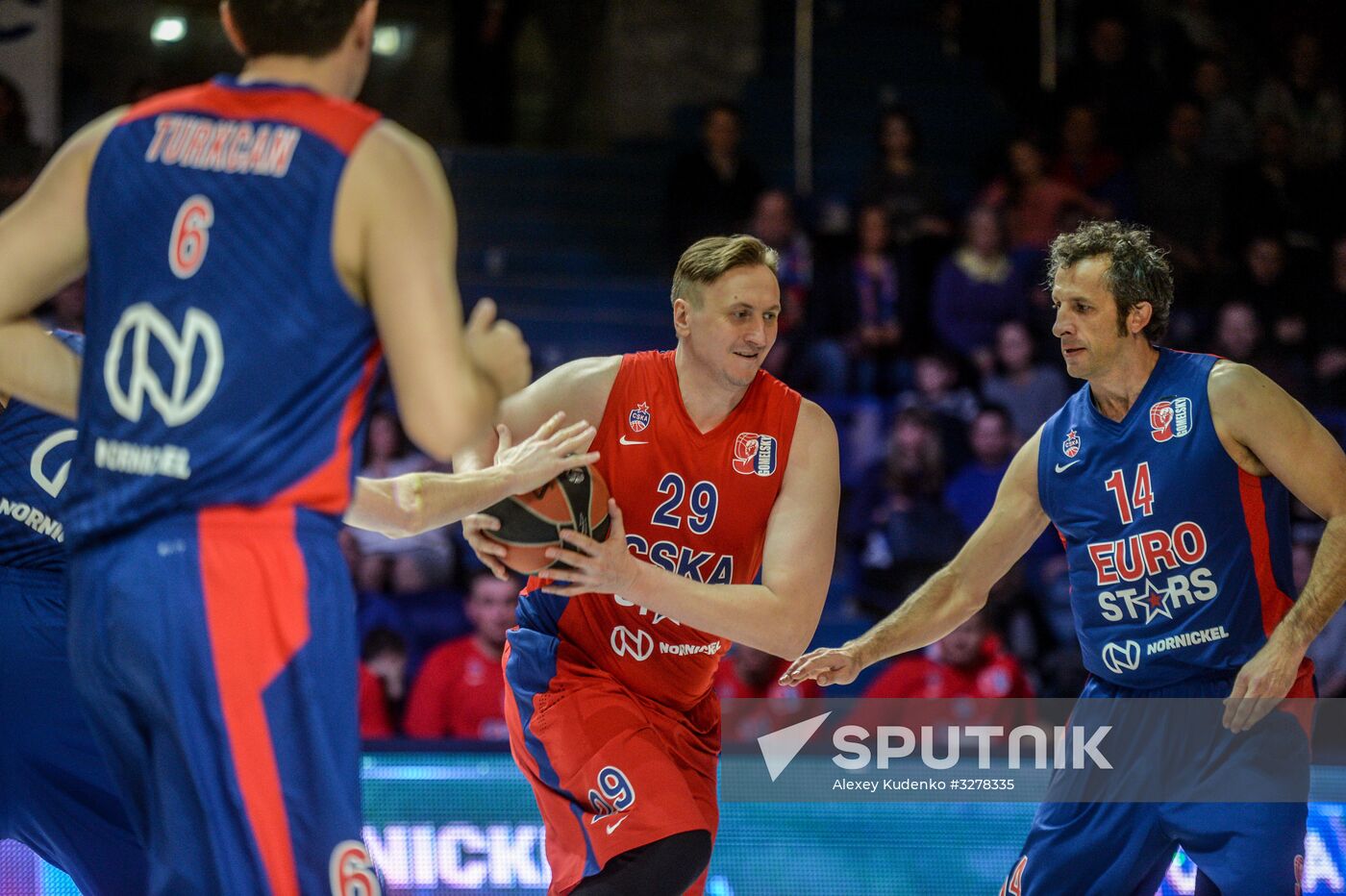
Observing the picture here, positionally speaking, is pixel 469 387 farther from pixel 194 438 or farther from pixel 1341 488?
pixel 1341 488

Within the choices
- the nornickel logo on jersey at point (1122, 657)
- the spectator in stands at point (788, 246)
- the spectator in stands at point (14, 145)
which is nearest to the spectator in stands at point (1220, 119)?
the spectator in stands at point (788, 246)

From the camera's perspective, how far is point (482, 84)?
42.3ft

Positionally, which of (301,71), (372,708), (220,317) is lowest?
(372,708)

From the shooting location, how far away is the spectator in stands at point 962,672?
7664mm

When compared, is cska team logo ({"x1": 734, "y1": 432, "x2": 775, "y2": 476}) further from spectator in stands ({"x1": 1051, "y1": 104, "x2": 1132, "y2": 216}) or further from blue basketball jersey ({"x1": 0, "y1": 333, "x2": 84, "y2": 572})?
spectator in stands ({"x1": 1051, "y1": 104, "x2": 1132, "y2": 216})

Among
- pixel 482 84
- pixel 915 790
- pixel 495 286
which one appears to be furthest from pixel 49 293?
pixel 482 84

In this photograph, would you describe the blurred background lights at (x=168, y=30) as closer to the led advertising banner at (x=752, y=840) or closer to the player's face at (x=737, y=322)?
the led advertising banner at (x=752, y=840)

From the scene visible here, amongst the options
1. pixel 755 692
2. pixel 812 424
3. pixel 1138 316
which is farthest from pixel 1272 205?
pixel 812 424

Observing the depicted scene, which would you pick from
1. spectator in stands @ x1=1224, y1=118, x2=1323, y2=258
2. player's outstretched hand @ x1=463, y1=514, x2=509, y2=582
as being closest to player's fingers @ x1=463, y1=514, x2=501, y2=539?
player's outstretched hand @ x1=463, y1=514, x2=509, y2=582

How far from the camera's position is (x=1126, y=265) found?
15.5 feet

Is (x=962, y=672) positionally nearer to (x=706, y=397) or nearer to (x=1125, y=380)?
(x=1125, y=380)

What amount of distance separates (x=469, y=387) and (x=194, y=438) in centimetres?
47

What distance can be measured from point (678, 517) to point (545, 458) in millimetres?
907

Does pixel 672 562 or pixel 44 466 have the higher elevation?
pixel 44 466
